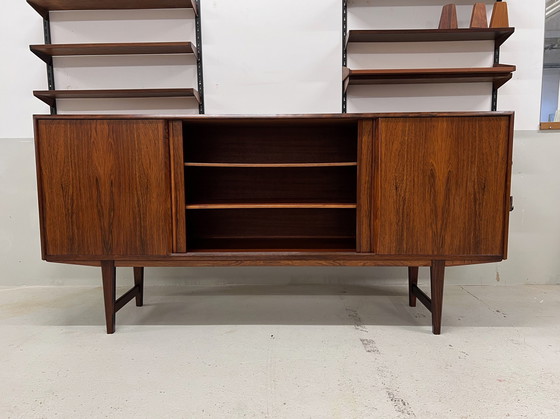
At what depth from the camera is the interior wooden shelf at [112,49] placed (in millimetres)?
1979

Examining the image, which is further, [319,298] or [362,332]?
[319,298]

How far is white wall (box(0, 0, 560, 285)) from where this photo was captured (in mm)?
2146

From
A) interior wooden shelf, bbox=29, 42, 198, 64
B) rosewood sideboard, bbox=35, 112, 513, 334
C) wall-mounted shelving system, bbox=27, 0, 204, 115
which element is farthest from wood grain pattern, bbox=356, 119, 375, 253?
interior wooden shelf, bbox=29, 42, 198, 64

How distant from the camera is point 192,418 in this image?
3.53ft

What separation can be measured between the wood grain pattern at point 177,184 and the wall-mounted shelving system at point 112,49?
58 centimetres

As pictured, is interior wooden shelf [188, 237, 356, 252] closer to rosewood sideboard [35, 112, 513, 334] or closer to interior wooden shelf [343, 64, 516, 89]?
rosewood sideboard [35, 112, 513, 334]

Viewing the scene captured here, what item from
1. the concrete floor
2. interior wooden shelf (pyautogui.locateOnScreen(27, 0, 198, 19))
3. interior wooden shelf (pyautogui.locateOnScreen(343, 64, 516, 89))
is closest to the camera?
the concrete floor

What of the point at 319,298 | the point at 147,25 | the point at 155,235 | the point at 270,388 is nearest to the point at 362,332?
the point at 319,298

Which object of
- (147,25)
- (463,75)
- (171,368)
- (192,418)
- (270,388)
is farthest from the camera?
(147,25)

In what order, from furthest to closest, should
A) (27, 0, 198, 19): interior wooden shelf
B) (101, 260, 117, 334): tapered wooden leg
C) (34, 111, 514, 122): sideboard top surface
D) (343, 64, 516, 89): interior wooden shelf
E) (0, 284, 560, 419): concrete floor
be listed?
(27, 0, 198, 19): interior wooden shelf
(343, 64, 516, 89): interior wooden shelf
(101, 260, 117, 334): tapered wooden leg
(34, 111, 514, 122): sideboard top surface
(0, 284, 560, 419): concrete floor

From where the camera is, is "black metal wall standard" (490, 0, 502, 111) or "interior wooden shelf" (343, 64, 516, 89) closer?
"interior wooden shelf" (343, 64, 516, 89)

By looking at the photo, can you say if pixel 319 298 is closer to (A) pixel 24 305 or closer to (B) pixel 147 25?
(A) pixel 24 305

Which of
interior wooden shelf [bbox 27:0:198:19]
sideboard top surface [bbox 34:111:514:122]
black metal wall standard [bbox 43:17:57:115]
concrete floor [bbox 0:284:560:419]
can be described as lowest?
concrete floor [bbox 0:284:560:419]

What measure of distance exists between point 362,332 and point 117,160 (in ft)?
4.52
